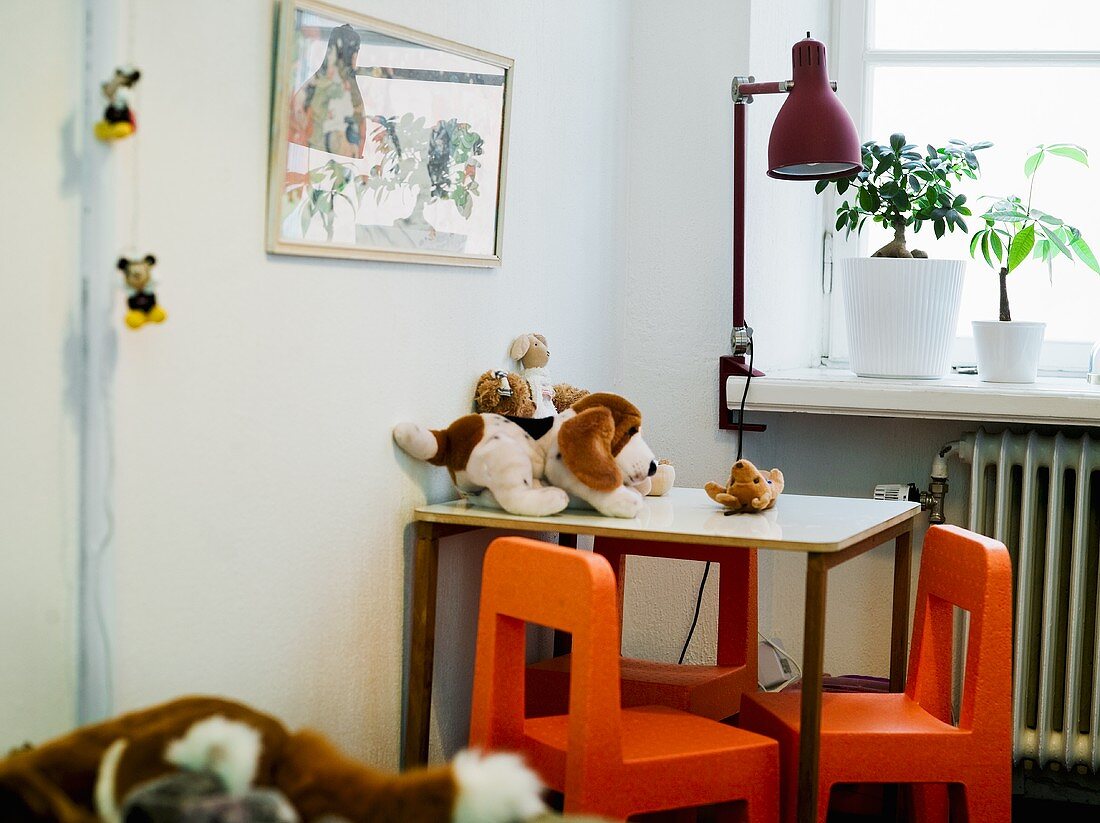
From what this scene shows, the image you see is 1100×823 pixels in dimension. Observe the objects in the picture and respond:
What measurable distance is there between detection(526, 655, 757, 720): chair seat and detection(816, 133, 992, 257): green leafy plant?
0.92m

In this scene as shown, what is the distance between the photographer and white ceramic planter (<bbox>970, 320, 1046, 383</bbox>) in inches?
89.5

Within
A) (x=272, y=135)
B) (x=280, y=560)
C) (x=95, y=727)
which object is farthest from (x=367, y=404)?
(x=95, y=727)

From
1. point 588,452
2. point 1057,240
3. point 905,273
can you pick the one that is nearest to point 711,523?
point 588,452

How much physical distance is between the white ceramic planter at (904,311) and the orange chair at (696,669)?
0.55 m

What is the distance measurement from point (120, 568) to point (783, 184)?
170 cm

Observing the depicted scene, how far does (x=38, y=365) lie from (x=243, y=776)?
1.51 feet

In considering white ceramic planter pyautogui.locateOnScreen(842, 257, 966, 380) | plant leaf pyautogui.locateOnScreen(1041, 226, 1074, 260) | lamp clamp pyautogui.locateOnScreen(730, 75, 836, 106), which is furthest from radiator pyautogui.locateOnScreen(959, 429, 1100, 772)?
lamp clamp pyautogui.locateOnScreen(730, 75, 836, 106)

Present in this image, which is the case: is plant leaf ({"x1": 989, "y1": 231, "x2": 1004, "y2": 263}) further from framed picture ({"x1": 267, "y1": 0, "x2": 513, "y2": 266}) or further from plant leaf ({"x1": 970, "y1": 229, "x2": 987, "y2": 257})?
framed picture ({"x1": 267, "y1": 0, "x2": 513, "y2": 266})

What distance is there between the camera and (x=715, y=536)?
1.51 m

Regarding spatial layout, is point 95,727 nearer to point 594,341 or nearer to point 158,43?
point 158,43

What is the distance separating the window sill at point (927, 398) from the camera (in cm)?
212

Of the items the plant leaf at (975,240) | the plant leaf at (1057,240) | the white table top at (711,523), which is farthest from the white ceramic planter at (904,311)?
the white table top at (711,523)

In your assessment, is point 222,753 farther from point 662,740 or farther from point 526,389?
point 526,389

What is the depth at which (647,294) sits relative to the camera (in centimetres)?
233
